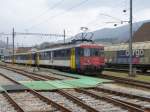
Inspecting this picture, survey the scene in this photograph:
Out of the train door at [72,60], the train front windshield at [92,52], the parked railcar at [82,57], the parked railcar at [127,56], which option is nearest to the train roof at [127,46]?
the parked railcar at [127,56]

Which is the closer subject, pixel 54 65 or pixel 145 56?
pixel 145 56

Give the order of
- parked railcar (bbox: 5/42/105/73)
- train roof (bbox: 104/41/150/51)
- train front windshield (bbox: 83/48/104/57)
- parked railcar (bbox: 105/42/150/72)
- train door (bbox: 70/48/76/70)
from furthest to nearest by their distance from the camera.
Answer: train roof (bbox: 104/41/150/51) < parked railcar (bbox: 105/42/150/72) < train door (bbox: 70/48/76/70) < train front windshield (bbox: 83/48/104/57) < parked railcar (bbox: 5/42/105/73)

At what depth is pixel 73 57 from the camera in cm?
3353

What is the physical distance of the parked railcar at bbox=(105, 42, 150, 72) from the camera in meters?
37.8

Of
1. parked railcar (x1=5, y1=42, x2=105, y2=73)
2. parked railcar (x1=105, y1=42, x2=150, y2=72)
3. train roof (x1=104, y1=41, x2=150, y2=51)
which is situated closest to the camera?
parked railcar (x1=5, y1=42, x2=105, y2=73)

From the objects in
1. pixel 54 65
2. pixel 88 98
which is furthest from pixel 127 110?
pixel 54 65

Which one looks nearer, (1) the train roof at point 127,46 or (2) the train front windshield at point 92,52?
(2) the train front windshield at point 92,52

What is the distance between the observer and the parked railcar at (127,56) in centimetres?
3781

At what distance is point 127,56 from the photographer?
42.2m

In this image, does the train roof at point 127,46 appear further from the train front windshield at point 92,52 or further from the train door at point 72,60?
the train door at point 72,60

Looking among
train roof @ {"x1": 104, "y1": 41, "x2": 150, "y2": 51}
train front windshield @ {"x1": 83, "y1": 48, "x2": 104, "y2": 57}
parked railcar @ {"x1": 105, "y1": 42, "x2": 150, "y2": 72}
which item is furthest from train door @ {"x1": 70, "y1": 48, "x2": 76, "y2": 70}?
train roof @ {"x1": 104, "y1": 41, "x2": 150, "y2": 51}

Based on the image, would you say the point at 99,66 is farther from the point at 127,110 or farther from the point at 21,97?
the point at 127,110

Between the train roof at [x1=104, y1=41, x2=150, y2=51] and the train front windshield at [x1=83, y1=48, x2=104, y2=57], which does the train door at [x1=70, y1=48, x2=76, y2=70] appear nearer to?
the train front windshield at [x1=83, y1=48, x2=104, y2=57]

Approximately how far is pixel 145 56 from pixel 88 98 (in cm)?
2253
